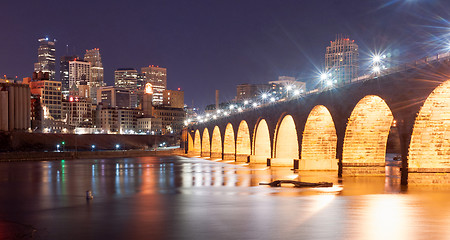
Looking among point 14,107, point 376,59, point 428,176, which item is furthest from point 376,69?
point 14,107

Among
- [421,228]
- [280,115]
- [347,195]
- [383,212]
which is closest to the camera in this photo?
[421,228]

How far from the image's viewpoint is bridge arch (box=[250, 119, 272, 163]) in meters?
70.8

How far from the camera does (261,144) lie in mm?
71750

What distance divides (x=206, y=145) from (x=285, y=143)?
58.8 metres

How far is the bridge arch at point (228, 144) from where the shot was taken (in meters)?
91.6

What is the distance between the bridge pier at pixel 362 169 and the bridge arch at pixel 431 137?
32.9ft

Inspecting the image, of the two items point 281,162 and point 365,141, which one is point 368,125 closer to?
point 365,141

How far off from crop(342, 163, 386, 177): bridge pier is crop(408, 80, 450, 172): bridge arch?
1002cm

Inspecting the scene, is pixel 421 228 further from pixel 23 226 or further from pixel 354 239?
pixel 23 226

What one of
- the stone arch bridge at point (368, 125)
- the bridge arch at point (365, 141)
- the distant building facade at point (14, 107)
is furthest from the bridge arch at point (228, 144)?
the distant building facade at point (14, 107)

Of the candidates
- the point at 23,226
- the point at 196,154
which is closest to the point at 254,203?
the point at 23,226

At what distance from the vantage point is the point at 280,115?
59.2m

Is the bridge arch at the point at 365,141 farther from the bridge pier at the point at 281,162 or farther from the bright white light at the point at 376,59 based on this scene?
the bridge pier at the point at 281,162

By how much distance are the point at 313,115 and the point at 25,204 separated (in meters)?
30.6
